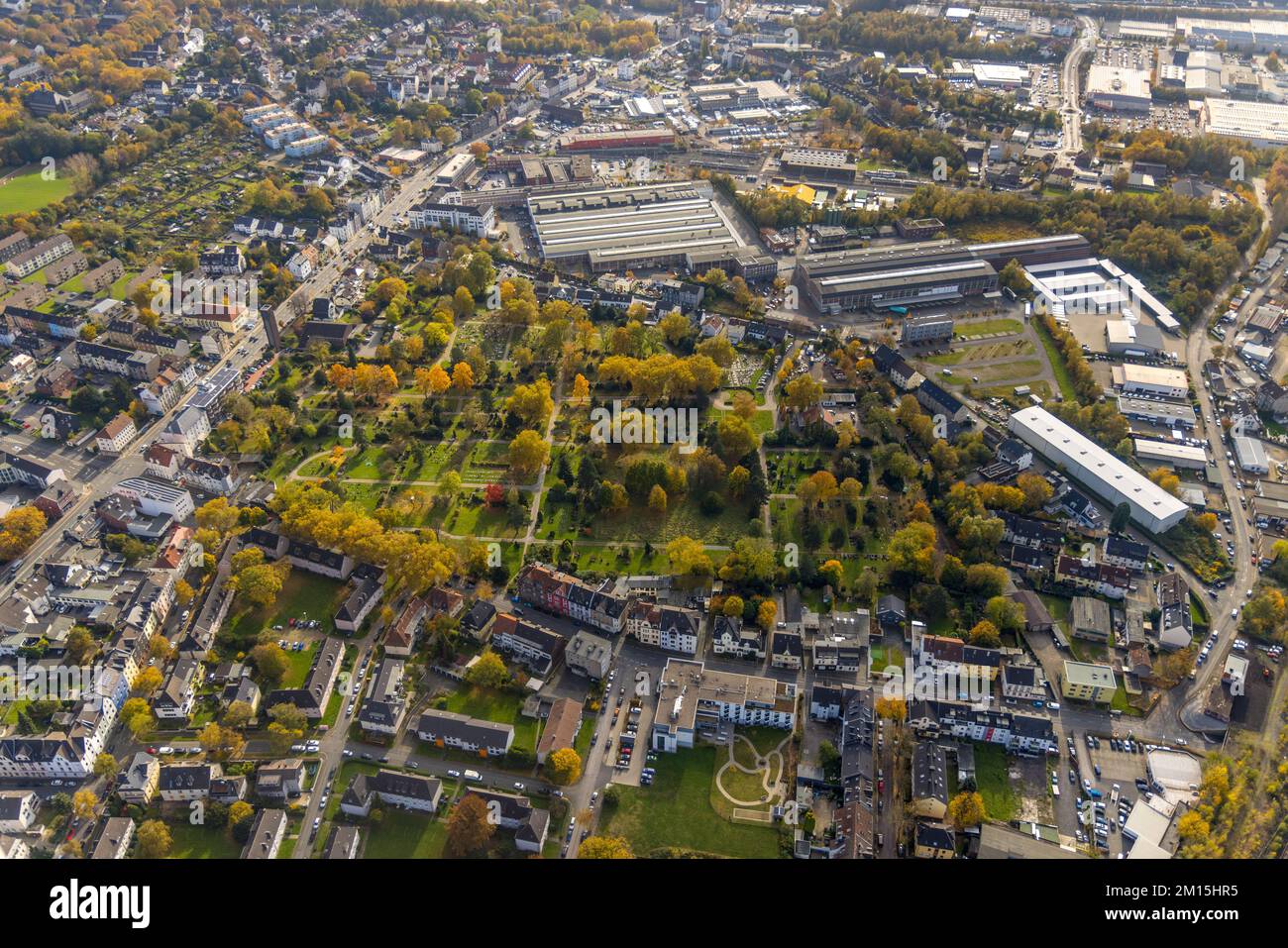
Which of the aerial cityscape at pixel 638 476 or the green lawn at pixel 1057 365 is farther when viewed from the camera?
the green lawn at pixel 1057 365

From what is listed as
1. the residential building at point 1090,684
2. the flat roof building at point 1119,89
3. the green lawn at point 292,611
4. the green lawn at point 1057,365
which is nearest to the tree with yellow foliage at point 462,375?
the green lawn at point 292,611

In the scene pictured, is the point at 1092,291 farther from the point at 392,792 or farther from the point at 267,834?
the point at 267,834

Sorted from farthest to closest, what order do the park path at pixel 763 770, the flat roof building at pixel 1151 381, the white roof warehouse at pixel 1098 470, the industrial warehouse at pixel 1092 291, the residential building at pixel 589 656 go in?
the industrial warehouse at pixel 1092 291, the flat roof building at pixel 1151 381, the white roof warehouse at pixel 1098 470, the residential building at pixel 589 656, the park path at pixel 763 770

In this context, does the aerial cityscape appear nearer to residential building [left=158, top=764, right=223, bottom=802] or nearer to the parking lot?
the parking lot

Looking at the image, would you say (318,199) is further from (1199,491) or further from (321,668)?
(1199,491)

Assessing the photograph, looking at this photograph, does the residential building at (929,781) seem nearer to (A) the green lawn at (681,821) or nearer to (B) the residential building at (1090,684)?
(A) the green lawn at (681,821)

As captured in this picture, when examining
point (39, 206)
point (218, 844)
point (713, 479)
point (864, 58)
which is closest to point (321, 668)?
point (218, 844)
